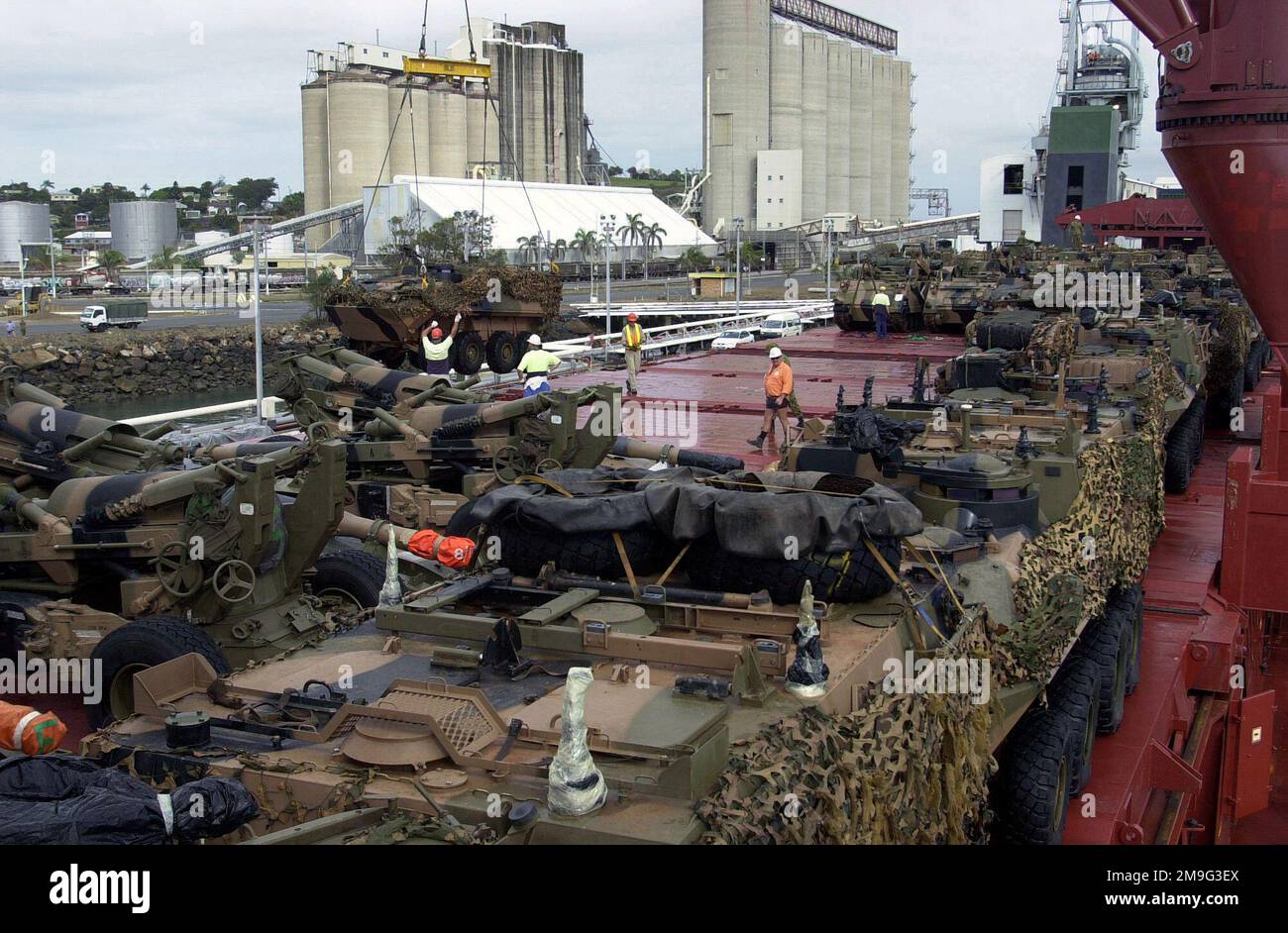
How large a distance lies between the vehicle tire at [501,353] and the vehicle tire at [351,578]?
17739mm

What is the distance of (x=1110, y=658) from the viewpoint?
8.90m

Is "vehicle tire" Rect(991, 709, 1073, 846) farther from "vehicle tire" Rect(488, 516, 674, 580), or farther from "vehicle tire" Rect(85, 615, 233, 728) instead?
"vehicle tire" Rect(85, 615, 233, 728)

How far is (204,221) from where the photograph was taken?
340 ft

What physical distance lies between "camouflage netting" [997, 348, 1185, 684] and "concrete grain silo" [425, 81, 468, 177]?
80396 millimetres

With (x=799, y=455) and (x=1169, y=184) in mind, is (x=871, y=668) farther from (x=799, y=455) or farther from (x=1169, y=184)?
(x=1169, y=184)

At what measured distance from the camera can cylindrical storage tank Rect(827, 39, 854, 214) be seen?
11006 centimetres

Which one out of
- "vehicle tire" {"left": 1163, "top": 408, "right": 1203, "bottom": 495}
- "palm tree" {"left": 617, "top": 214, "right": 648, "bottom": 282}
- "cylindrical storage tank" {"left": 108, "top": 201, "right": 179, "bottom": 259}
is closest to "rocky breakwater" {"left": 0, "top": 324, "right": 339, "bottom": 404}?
"vehicle tire" {"left": 1163, "top": 408, "right": 1203, "bottom": 495}

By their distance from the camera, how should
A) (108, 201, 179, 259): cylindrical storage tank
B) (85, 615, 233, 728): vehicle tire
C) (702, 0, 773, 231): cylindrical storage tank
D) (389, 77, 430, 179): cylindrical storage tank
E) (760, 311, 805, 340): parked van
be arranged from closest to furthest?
(85, 615, 233, 728): vehicle tire, (760, 311, 805, 340): parked van, (108, 201, 179, 259): cylindrical storage tank, (389, 77, 430, 179): cylindrical storage tank, (702, 0, 773, 231): cylindrical storage tank

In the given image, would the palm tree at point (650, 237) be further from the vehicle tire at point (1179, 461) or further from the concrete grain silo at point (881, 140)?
the vehicle tire at point (1179, 461)

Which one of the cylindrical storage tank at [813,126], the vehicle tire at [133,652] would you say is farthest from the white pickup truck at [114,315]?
the cylindrical storage tank at [813,126]

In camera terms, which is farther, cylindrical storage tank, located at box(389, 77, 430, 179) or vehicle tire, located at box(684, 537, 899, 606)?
cylindrical storage tank, located at box(389, 77, 430, 179)

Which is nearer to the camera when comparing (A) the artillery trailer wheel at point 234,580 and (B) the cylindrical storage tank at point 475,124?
(A) the artillery trailer wheel at point 234,580

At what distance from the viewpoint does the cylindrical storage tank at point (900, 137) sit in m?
119

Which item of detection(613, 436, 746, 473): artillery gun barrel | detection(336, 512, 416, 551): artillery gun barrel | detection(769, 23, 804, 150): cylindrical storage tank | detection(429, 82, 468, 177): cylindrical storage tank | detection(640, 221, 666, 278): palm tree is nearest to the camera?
detection(336, 512, 416, 551): artillery gun barrel
